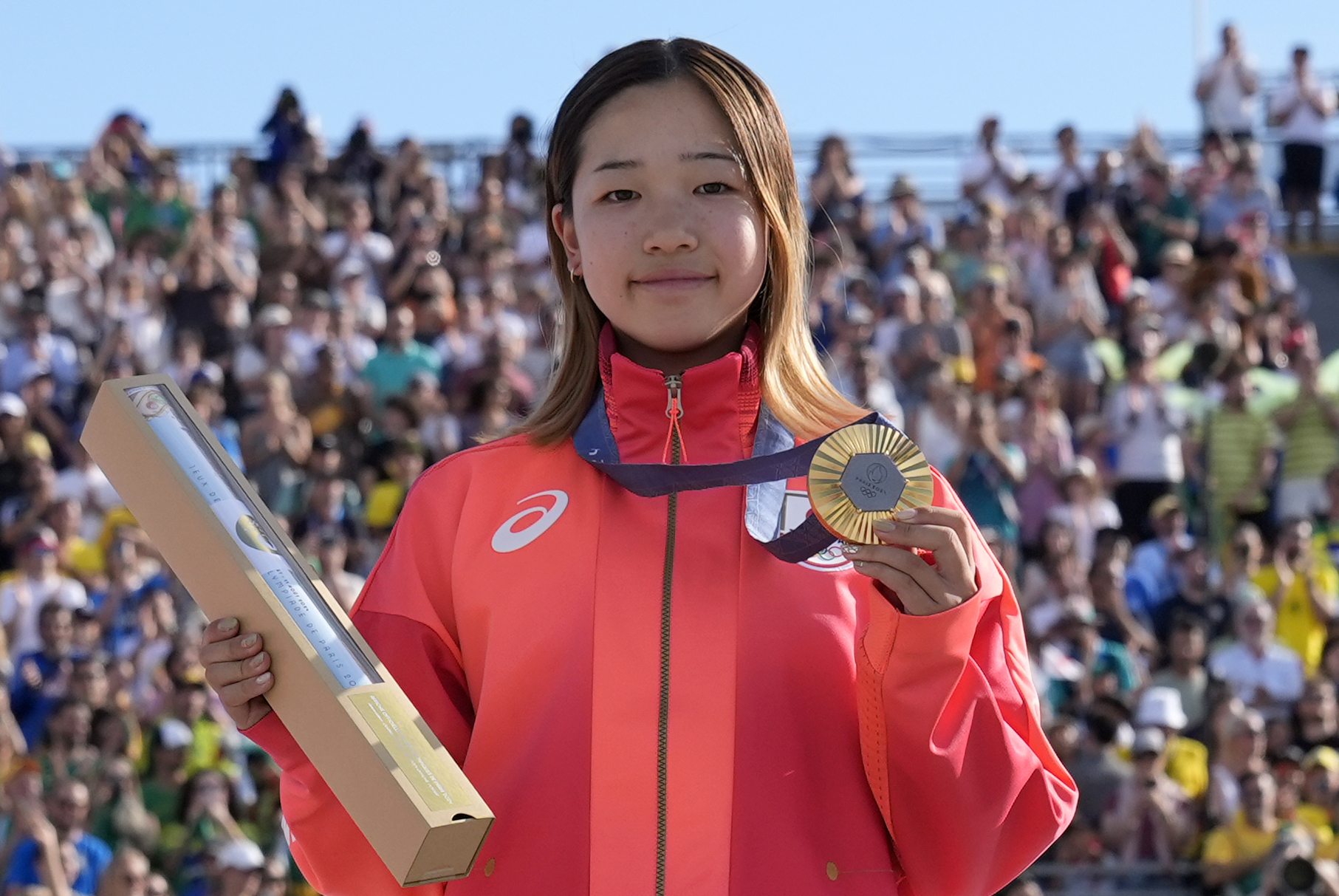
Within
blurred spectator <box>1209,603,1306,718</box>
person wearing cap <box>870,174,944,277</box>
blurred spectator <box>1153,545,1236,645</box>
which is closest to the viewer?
blurred spectator <box>1209,603,1306,718</box>

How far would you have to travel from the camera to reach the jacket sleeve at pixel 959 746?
236cm

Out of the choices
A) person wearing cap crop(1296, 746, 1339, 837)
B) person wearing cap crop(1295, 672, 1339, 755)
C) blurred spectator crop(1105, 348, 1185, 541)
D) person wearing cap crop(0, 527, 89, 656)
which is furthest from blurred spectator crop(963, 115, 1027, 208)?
person wearing cap crop(0, 527, 89, 656)

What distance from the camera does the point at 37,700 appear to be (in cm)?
897

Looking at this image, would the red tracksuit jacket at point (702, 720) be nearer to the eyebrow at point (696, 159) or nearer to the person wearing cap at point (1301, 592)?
the eyebrow at point (696, 159)

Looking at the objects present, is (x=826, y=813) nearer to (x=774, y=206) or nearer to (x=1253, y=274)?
(x=774, y=206)

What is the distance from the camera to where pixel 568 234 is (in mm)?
2809

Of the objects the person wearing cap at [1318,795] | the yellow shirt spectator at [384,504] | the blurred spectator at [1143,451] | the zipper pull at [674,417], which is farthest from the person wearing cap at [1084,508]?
the zipper pull at [674,417]

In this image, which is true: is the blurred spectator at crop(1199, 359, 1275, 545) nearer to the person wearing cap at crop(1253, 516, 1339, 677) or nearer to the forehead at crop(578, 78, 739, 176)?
the person wearing cap at crop(1253, 516, 1339, 677)

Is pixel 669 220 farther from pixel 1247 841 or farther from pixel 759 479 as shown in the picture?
pixel 1247 841

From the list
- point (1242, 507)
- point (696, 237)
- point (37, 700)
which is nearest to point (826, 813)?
point (696, 237)

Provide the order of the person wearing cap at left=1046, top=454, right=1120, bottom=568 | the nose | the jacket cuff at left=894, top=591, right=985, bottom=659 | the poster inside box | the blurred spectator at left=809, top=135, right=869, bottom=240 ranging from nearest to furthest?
the poster inside box
the jacket cuff at left=894, top=591, right=985, bottom=659
the nose
the person wearing cap at left=1046, top=454, right=1120, bottom=568
the blurred spectator at left=809, top=135, right=869, bottom=240

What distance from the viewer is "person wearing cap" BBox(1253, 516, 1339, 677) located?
10.6m

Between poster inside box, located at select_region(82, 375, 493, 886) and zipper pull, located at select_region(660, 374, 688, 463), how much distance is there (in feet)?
1.61

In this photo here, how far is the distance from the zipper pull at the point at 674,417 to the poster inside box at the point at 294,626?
0.49m
